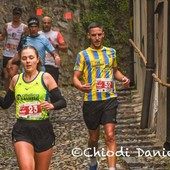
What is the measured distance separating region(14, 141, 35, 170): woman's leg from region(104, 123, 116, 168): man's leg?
1.41 metres

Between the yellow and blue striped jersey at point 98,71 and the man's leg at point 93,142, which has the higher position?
the yellow and blue striped jersey at point 98,71

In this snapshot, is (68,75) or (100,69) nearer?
(100,69)

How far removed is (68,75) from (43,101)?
1327 cm

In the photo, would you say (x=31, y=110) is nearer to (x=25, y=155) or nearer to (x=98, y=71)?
(x=25, y=155)

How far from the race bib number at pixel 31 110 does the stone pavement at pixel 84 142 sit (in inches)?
92.0

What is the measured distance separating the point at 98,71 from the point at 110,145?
913 millimetres

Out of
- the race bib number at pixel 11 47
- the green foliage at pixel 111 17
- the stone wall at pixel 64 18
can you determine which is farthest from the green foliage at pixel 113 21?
the race bib number at pixel 11 47

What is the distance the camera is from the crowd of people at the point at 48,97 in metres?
6.13

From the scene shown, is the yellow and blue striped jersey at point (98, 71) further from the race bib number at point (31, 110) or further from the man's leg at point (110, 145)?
the race bib number at point (31, 110)

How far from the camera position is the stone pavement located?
27.8ft

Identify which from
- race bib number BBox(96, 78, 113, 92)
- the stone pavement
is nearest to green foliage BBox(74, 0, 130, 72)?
the stone pavement

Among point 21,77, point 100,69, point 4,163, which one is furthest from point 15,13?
point 21,77

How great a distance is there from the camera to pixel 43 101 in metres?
6.11

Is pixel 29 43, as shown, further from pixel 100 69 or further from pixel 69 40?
pixel 69 40
